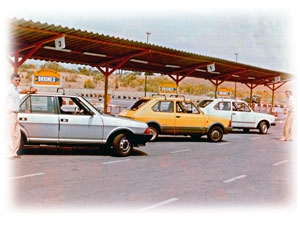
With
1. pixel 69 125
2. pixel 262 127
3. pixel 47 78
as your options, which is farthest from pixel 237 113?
pixel 69 125

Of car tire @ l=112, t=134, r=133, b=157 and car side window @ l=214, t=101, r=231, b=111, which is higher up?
car side window @ l=214, t=101, r=231, b=111

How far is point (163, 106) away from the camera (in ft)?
41.5

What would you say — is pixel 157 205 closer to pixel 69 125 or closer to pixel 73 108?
pixel 69 125

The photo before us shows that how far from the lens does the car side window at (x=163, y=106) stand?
12629 mm

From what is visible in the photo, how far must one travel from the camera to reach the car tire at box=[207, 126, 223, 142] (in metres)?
13.5

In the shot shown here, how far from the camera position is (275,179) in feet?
23.1

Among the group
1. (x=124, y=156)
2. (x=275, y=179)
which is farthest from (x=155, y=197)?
(x=124, y=156)

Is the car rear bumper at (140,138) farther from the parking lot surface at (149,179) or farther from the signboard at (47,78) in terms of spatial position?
the signboard at (47,78)

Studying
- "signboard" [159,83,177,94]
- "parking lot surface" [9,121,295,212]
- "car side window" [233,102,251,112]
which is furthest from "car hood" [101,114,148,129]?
"signboard" [159,83,177,94]

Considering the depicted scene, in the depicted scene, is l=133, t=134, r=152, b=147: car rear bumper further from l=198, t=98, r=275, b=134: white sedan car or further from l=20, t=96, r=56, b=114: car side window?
l=198, t=98, r=275, b=134: white sedan car

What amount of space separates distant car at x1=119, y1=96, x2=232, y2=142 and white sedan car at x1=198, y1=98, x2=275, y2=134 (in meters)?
4.00

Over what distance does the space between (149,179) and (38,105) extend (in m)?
4.02

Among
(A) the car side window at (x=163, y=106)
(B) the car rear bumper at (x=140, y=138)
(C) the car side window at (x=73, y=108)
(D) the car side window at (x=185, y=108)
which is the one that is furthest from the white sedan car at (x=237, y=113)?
(C) the car side window at (x=73, y=108)

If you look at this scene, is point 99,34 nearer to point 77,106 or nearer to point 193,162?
point 77,106
